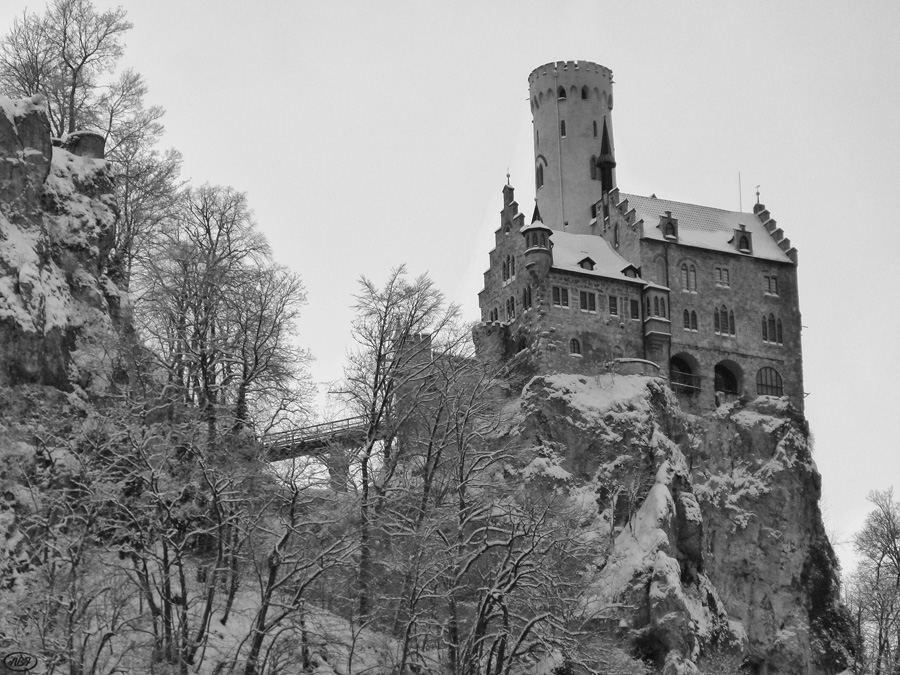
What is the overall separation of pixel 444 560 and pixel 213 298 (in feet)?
51.1

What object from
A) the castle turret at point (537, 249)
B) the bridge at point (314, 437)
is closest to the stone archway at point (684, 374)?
the castle turret at point (537, 249)

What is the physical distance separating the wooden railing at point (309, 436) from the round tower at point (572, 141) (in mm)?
43320

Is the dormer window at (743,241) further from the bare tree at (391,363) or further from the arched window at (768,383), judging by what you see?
the bare tree at (391,363)

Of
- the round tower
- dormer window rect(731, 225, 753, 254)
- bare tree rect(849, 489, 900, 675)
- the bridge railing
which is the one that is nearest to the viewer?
the bridge railing

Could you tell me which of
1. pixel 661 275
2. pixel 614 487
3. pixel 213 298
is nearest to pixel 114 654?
pixel 213 298

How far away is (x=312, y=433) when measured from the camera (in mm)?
48938

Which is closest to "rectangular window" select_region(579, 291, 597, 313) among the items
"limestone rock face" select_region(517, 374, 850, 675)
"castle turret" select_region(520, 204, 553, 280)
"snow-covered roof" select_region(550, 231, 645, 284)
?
"snow-covered roof" select_region(550, 231, 645, 284)

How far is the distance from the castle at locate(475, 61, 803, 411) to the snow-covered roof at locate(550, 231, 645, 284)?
0.10 meters

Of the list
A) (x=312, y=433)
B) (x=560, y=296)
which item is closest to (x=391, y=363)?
(x=312, y=433)

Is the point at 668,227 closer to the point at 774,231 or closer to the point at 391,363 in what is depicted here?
the point at 774,231

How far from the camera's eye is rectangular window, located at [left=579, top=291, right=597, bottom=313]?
82312 millimetres

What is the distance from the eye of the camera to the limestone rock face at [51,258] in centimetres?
4509

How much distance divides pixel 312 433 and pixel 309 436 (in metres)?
1.78

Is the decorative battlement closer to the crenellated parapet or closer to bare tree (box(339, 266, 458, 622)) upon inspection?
the crenellated parapet
